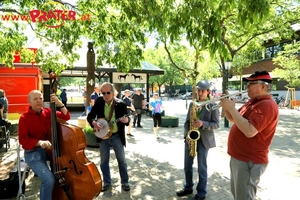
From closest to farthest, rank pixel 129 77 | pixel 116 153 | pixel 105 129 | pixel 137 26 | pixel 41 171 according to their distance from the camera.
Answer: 1. pixel 41 171
2. pixel 105 129
3. pixel 116 153
4. pixel 137 26
5. pixel 129 77

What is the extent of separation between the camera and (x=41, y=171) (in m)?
2.94

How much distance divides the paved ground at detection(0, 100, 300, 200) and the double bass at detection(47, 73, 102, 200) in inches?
36.4

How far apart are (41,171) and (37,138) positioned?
448mm

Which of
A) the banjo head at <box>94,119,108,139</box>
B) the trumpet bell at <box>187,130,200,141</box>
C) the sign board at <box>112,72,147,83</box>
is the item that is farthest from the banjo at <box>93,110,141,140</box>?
the sign board at <box>112,72,147,83</box>

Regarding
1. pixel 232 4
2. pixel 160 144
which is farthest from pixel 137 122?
pixel 232 4

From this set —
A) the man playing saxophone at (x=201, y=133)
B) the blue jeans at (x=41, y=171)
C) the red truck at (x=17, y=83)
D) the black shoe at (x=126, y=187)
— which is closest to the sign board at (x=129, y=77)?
the red truck at (x=17, y=83)

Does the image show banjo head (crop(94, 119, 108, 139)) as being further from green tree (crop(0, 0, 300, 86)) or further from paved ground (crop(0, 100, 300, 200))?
green tree (crop(0, 0, 300, 86))

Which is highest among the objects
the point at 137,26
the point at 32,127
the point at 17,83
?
the point at 137,26

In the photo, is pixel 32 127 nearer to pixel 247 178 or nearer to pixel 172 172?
pixel 247 178

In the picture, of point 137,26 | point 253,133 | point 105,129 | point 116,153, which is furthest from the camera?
point 137,26

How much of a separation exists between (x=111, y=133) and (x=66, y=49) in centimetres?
337

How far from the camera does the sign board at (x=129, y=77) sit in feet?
50.7

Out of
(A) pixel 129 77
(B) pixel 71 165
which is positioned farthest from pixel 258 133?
(A) pixel 129 77

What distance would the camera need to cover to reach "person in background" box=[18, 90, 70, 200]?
2.93 metres
